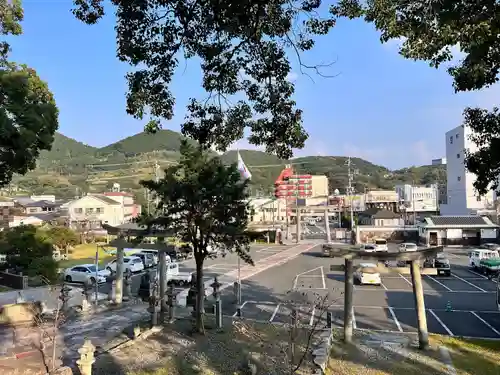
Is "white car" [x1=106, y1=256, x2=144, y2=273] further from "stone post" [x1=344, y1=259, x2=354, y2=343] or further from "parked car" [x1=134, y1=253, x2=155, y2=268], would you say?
"stone post" [x1=344, y1=259, x2=354, y2=343]

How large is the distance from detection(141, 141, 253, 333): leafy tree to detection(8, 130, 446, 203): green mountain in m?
74.9

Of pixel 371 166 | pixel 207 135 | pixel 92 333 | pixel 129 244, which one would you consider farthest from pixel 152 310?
pixel 371 166

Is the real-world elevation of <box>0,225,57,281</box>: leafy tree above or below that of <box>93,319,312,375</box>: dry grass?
above

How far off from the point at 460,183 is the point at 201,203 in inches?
1905

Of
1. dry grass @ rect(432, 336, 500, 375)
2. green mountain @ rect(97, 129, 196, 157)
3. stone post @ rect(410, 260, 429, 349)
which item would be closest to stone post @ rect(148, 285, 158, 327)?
stone post @ rect(410, 260, 429, 349)

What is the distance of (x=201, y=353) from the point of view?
10.9m

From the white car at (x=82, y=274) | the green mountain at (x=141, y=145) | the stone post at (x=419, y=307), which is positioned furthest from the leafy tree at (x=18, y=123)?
the green mountain at (x=141, y=145)

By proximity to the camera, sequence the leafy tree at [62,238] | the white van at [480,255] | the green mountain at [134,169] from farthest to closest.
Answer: the green mountain at [134,169] → the leafy tree at [62,238] → the white van at [480,255]

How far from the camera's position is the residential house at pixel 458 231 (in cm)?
4200

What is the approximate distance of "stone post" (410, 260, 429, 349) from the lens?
11.8 metres

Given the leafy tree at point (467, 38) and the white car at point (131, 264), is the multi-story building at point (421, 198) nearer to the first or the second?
the white car at point (131, 264)

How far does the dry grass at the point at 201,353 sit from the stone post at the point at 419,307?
3225 millimetres

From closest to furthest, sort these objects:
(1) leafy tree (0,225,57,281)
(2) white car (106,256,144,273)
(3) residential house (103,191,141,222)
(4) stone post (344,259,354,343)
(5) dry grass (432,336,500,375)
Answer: (5) dry grass (432,336,500,375)
(4) stone post (344,259,354,343)
(1) leafy tree (0,225,57,281)
(2) white car (106,256,144,273)
(3) residential house (103,191,141,222)

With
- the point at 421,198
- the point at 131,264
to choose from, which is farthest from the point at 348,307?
the point at 421,198
